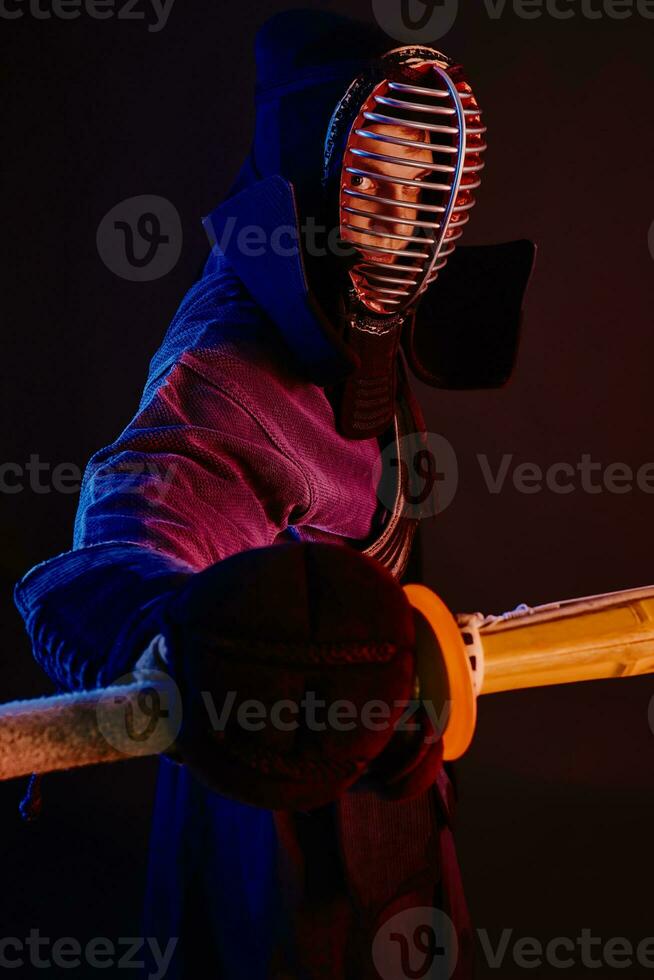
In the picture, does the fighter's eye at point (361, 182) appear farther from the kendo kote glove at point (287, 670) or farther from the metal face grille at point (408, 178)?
the kendo kote glove at point (287, 670)

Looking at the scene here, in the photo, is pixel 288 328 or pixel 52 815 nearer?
pixel 288 328

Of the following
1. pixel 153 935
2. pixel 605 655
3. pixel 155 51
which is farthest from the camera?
pixel 155 51

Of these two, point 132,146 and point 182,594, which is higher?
point 132,146

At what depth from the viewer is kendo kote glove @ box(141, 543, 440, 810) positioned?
0.46 m

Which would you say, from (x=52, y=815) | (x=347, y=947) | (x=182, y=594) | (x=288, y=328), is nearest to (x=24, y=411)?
(x=52, y=815)

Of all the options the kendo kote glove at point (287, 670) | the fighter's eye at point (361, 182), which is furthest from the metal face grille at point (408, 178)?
the kendo kote glove at point (287, 670)

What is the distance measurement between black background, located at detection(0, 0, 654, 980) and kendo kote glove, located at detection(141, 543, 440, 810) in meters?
1.72

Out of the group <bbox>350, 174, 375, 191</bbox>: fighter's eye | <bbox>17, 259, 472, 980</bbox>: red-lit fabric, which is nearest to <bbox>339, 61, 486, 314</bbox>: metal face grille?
<bbox>350, 174, 375, 191</bbox>: fighter's eye

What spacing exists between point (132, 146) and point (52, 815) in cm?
169

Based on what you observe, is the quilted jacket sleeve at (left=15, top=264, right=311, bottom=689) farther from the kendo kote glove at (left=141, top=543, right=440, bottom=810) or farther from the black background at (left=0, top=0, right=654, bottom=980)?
the black background at (left=0, top=0, right=654, bottom=980)

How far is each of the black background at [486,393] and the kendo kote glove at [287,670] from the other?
172 centimetres

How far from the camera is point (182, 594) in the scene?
0.48 metres

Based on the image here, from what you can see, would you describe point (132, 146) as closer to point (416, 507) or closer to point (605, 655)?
point (416, 507)

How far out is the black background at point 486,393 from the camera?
2.02 meters
